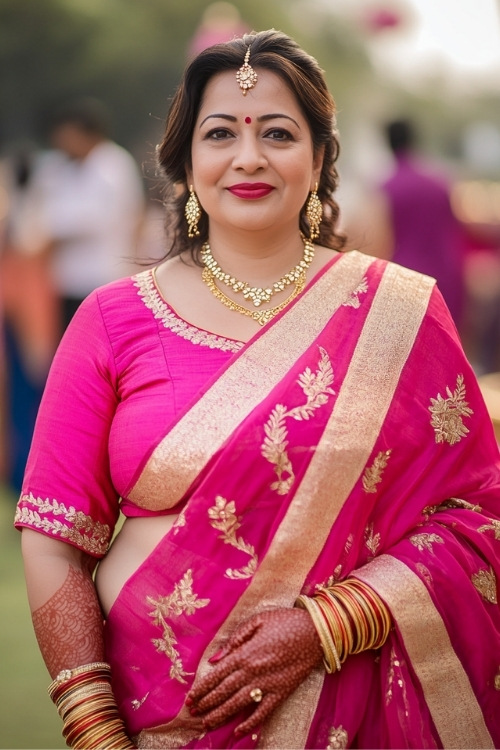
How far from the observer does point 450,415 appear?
221 cm

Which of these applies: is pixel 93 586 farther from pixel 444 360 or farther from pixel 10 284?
pixel 10 284

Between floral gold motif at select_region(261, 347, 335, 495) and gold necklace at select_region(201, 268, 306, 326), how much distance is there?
20cm

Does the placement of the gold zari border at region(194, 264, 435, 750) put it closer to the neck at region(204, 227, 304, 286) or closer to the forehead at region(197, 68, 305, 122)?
the neck at region(204, 227, 304, 286)

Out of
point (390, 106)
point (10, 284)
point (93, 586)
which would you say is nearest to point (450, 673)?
point (93, 586)

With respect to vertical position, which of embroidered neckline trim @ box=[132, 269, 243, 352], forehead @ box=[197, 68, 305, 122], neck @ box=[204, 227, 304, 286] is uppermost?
forehead @ box=[197, 68, 305, 122]

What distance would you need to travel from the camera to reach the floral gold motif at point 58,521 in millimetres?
2141

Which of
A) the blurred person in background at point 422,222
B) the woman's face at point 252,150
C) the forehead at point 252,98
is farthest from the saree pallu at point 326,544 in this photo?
the blurred person in background at point 422,222

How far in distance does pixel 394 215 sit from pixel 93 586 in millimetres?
4382

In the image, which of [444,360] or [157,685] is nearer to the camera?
[157,685]

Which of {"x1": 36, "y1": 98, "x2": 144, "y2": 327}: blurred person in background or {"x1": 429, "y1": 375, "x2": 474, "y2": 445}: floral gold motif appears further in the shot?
{"x1": 36, "y1": 98, "x2": 144, "y2": 327}: blurred person in background

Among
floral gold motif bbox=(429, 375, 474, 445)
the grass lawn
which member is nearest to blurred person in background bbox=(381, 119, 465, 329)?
the grass lawn

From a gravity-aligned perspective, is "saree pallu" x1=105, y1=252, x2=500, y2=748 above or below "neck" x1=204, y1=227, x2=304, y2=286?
below

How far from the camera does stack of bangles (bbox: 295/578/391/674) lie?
6.52 ft

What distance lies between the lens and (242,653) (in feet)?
6.49
